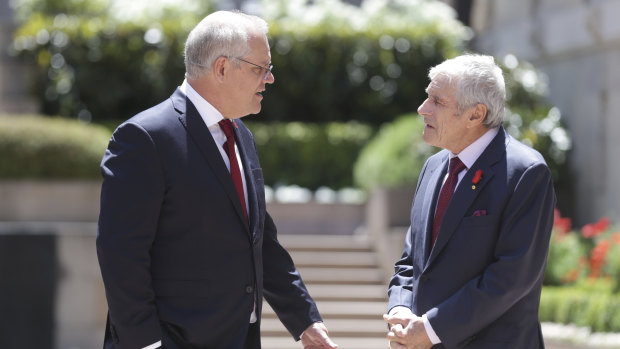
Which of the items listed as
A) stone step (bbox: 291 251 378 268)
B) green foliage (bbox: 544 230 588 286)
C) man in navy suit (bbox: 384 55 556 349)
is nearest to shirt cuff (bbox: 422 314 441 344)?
man in navy suit (bbox: 384 55 556 349)

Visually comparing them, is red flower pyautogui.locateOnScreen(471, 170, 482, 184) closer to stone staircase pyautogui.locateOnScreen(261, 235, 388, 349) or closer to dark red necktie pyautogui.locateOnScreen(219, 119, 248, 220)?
dark red necktie pyautogui.locateOnScreen(219, 119, 248, 220)

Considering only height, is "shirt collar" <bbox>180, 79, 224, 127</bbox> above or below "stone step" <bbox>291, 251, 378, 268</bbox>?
above

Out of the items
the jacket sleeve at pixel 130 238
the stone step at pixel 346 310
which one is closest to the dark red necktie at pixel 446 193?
the jacket sleeve at pixel 130 238

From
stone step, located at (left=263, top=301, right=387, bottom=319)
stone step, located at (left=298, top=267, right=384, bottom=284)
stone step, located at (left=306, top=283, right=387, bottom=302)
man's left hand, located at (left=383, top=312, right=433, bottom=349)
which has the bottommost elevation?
stone step, located at (left=263, top=301, right=387, bottom=319)

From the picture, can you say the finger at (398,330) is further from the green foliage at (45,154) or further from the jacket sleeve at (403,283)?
the green foliage at (45,154)

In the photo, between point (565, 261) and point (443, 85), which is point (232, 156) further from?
point (565, 261)

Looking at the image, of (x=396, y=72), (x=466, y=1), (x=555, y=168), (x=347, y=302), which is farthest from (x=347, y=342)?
(x=466, y=1)

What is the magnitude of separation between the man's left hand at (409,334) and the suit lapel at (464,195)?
0.23m

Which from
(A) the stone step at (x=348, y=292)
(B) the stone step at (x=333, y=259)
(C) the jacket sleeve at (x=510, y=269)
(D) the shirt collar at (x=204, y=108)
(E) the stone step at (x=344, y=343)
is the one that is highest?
(D) the shirt collar at (x=204, y=108)

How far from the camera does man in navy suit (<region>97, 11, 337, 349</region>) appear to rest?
10.6 ft

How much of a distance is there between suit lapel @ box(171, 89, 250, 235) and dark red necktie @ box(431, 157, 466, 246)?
0.73 m

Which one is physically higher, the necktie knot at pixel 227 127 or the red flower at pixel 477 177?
the necktie knot at pixel 227 127

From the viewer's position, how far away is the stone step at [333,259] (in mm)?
9844

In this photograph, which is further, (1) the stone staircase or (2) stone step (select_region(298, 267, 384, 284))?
(2) stone step (select_region(298, 267, 384, 284))
